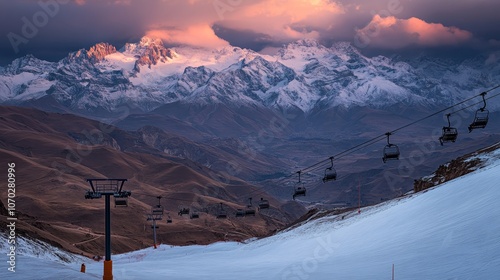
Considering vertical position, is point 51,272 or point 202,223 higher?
point 202,223

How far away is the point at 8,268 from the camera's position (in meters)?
21.6

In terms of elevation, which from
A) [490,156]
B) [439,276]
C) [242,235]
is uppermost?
[242,235]

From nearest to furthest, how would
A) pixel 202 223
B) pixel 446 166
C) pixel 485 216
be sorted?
pixel 485 216, pixel 446 166, pixel 202 223

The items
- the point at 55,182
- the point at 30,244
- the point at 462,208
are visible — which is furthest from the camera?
the point at 55,182

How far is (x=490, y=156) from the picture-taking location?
57906 mm

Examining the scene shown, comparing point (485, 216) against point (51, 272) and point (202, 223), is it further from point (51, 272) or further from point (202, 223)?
point (202, 223)

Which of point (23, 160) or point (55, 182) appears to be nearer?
point (55, 182)

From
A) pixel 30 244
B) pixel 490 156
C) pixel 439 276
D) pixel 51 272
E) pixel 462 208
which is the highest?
pixel 490 156

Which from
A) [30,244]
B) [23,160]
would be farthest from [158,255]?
[23,160]

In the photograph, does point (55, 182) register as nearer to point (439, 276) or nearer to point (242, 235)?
point (242, 235)

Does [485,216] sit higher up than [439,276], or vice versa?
[485,216]

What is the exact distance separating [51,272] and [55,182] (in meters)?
148

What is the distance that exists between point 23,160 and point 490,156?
6140 inches

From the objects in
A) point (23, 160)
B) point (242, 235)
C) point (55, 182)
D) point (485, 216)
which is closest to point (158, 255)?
point (485, 216)
